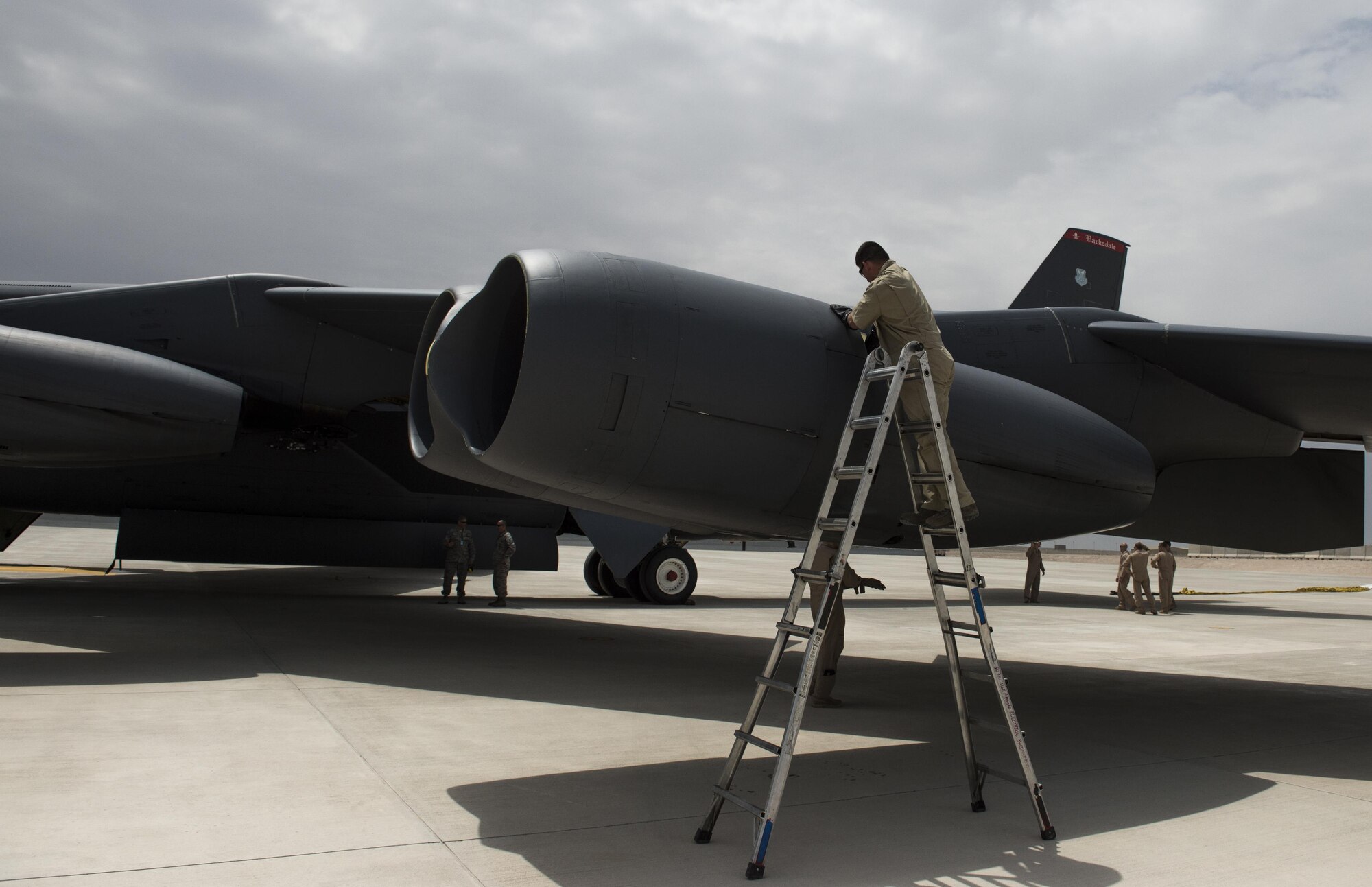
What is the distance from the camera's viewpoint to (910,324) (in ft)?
15.1

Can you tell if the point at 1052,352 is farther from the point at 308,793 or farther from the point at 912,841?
the point at 308,793

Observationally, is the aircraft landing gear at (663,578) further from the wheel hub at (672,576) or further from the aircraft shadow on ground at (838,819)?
the aircraft shadow on ground at (838,819)

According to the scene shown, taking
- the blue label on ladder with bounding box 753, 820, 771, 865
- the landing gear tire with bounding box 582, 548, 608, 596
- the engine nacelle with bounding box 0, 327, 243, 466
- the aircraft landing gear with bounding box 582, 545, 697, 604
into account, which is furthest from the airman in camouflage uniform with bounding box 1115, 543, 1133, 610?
the blue label on ladder with bounding box 753, 820, 771, 865

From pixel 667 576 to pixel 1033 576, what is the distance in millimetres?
8331

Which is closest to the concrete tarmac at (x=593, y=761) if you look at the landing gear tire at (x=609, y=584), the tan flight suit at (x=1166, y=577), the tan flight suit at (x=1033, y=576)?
the landing gear tire at (x=609, y=584)

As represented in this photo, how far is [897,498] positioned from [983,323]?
2246mm

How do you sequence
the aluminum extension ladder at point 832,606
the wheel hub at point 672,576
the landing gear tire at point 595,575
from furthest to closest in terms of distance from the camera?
the landing gear tire at point 595,575 < the wheel hub at point 672,576 < the aluminum extension ladder at point 832,606

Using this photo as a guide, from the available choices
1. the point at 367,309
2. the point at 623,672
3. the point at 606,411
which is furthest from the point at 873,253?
the point at 367,309

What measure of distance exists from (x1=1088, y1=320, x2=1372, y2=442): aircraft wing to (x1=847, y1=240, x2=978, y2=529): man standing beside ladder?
288cm

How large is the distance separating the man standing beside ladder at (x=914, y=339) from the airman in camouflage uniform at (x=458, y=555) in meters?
9.52

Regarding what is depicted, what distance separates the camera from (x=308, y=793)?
414 cm

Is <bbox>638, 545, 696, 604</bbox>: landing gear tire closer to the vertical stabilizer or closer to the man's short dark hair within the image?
the vertical stabilizer

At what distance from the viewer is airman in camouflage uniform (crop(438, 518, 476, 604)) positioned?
13109 mm

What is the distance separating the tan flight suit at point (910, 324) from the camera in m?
4.52
